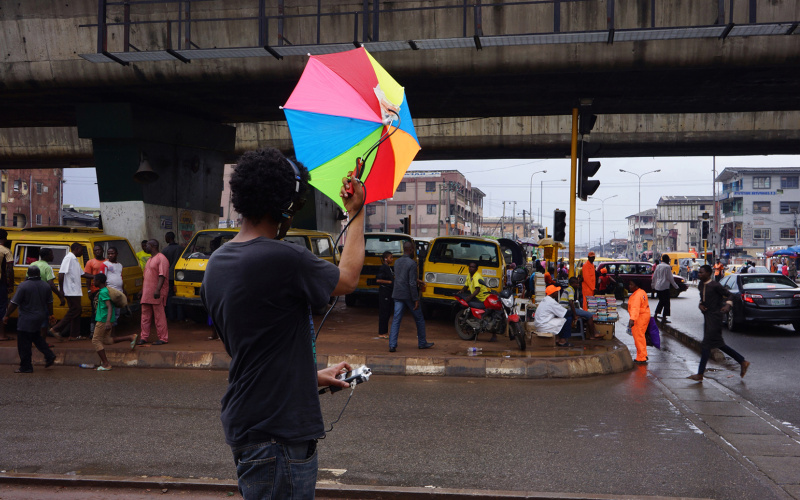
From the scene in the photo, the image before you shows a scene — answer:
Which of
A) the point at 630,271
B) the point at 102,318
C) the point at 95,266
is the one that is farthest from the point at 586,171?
the point at 630,271

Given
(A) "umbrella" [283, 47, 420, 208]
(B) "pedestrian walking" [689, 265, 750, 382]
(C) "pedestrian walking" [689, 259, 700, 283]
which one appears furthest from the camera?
(C) "pedestrian walking" [689, 259, 700, 283]

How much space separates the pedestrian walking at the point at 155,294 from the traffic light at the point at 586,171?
24.6ft

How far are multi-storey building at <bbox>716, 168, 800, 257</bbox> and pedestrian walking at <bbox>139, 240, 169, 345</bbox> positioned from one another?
76041mm

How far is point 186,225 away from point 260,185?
647 inches

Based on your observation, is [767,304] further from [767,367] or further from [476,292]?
[476,292]

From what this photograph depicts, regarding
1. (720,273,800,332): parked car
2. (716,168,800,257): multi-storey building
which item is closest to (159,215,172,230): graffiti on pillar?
(720,273,800,332): parked car

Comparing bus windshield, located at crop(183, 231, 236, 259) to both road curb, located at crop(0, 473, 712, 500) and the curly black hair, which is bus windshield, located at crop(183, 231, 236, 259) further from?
the curly black hair

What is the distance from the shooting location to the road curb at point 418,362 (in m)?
10.3

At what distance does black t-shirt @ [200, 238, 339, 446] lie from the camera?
92.3 inches

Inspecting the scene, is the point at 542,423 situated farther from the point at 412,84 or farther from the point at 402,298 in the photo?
the point at 412,84

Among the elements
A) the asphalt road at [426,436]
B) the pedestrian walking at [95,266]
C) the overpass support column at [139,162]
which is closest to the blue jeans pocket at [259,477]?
the asphalt road at [426,436]

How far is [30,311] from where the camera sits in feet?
32.1

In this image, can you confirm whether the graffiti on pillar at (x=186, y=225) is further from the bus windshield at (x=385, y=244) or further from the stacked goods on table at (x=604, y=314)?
the stacked goods on table at (x=604, y=314)

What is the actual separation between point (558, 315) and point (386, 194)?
913 cm
